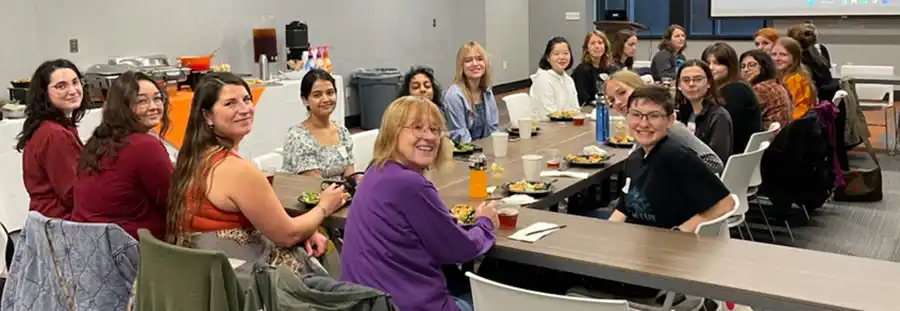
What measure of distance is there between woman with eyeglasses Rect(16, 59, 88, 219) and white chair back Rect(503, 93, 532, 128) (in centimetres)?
288

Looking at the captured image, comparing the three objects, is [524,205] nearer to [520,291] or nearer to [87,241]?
[520,291]

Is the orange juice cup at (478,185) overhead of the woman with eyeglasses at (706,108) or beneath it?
beneath

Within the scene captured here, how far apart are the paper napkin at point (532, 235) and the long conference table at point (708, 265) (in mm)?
25

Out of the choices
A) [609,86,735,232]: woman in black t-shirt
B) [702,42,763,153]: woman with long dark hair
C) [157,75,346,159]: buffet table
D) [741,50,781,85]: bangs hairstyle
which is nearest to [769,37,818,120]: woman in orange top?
[741,50,781,85]: bangs hairstyle

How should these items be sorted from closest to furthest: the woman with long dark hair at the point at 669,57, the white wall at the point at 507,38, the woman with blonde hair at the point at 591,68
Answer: the woman with blonde hair at the point at 591,68, the woman with long dark hair at the point at 669,57, the white wall at the point at 507,38

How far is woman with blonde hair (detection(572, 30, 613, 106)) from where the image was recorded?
6625 millimetres

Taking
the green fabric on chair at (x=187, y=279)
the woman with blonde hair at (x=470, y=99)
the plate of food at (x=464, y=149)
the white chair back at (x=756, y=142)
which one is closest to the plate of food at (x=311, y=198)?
the green fabric on chair at (x=187, y=279)

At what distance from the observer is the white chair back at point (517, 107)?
574 cm

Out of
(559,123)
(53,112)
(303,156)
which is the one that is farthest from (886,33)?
(53,112)

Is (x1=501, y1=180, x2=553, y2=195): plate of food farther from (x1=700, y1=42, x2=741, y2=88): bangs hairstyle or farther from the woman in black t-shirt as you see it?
(x1=700, y1=42, x2=741, y2=88): bangs hairstyle

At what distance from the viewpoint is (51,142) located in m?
3.23

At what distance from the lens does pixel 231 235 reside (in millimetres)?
2600

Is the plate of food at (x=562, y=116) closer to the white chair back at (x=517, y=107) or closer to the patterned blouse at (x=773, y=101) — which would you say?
the white chair back at (x=517, y=107)

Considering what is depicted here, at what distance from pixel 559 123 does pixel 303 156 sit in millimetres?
1993
